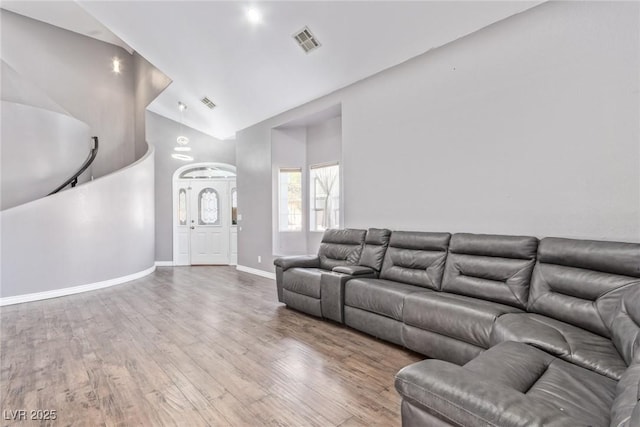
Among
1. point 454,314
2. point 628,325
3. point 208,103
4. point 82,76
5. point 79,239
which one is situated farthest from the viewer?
point 82,76

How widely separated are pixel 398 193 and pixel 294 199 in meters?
2.61

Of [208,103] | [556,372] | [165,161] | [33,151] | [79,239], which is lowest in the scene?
[556,372]

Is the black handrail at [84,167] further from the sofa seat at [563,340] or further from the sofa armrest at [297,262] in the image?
the sofa seat at [563,340]

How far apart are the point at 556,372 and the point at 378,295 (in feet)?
5.22

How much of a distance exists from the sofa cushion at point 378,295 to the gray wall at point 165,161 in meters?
5.97

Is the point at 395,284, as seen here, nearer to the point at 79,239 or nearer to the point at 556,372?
the point at 556,372

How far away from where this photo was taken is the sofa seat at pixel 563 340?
1.60 m

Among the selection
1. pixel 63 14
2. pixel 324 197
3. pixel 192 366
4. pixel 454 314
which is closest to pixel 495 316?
pixel 454 314

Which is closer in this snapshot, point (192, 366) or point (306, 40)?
point (192, 366)

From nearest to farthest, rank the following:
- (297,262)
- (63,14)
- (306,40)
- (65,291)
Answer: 1. (306,40)
2. (297,262)
3. (65,291)
4. (63,14)

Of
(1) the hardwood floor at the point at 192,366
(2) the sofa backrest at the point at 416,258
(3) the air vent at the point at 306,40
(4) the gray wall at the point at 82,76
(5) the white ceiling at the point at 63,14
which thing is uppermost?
(5) the white ceiling at the point at 63,14

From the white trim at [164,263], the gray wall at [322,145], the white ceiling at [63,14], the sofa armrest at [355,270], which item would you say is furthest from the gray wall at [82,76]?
the sofa armrest at [355,270]

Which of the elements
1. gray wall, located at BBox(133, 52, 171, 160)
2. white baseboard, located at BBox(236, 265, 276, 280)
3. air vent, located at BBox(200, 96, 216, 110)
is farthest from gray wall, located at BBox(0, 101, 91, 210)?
white baseboard, located at BBox(236, 265, 276, 280)

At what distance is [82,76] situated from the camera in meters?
7.22
